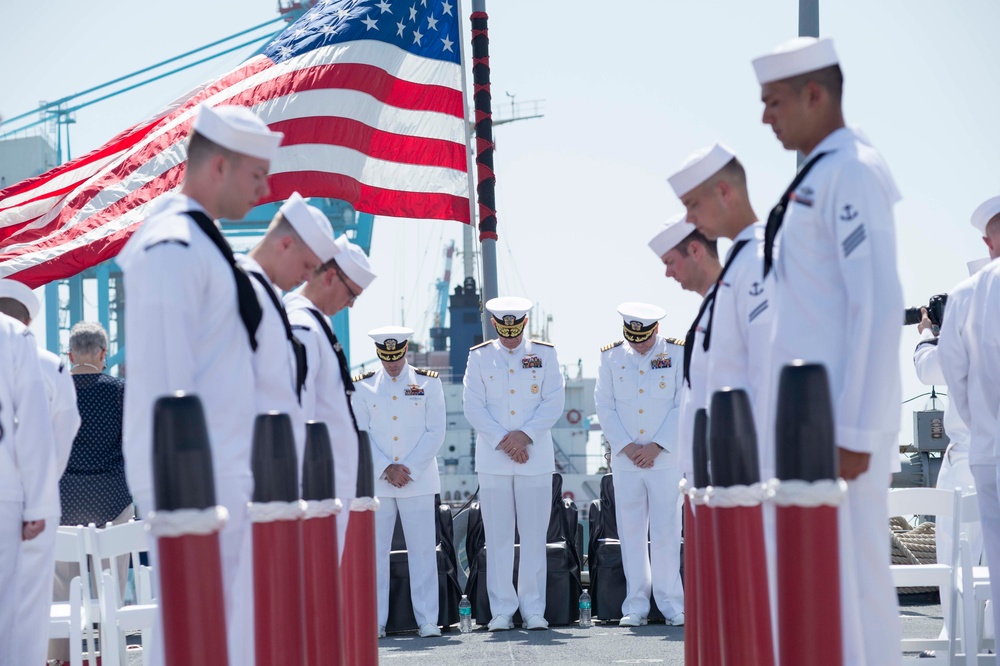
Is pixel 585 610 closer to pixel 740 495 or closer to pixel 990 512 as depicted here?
pixel 990 512

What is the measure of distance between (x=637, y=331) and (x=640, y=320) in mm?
90

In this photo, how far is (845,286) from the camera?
3201 millimetres

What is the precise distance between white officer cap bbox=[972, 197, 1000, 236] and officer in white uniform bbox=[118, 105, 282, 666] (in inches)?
160

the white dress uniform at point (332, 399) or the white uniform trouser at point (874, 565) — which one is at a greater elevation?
the white dress uniform at point (332, 399)

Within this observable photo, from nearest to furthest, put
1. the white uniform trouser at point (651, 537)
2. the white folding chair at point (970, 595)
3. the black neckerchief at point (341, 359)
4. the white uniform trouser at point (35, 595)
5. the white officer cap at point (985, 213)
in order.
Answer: the white uniform trouser at point (35, 595) < the white folding chair at point (970, 595) < the black neckerchief at point (341, 359) < the white officer cap at point (985, 213) < the white uniform trouser at point (651, 537)

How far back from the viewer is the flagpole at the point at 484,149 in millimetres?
8969

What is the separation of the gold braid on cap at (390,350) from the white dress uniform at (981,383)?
4.97 meters

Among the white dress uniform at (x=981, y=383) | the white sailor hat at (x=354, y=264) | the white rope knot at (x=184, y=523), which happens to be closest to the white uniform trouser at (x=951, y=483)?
the white dress uniform at (x=981, y=383)

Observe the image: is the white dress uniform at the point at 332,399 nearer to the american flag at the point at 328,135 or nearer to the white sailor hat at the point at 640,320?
the american flag at the point at 328,135

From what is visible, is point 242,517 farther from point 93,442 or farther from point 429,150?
point 429,150

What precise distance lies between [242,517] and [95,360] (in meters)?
4.36

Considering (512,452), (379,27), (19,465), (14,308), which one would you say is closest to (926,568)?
(19,465)

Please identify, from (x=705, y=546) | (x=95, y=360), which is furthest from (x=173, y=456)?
(x=95, y=360)

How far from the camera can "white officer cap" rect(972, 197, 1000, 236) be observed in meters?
6.23
